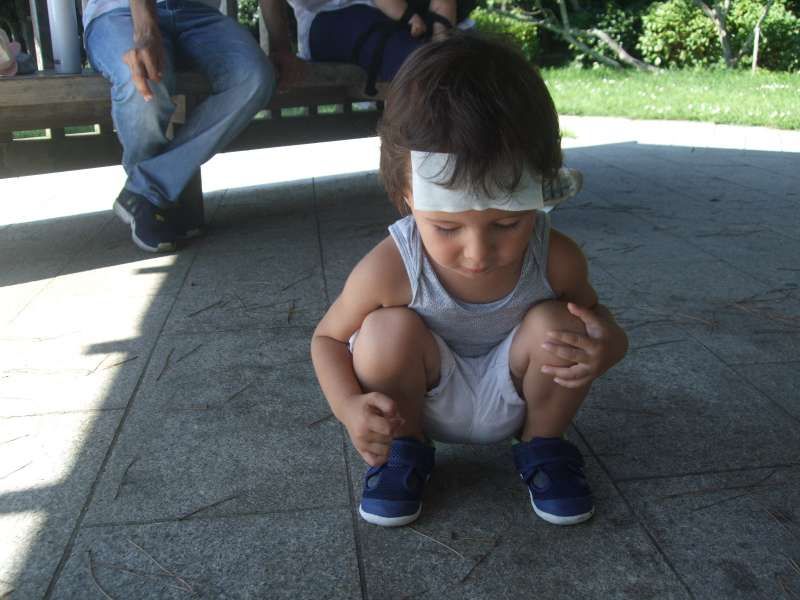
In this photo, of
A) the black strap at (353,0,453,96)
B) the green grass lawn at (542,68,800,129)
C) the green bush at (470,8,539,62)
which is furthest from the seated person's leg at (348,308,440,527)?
the green bush at (470,8,539,62)

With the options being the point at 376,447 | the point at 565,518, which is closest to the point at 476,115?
the point at 376,447

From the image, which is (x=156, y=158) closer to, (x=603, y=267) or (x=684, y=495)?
(x=603, y=267)

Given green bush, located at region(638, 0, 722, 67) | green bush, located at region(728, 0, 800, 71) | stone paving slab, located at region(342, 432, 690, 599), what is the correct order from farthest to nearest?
green bush, located at region(638, 0, 722, 67) < green bush, located at region(728, 0, 800, 71) < stone paving slab, located at region(342, 432, 690, 599)

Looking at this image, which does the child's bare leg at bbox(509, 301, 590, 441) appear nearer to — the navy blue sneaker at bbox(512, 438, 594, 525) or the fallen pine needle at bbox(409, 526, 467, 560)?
the navy blue sneaker at bbox(512, 438, 594, 525)

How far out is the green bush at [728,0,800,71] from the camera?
13.4 m

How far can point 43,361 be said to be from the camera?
253cm

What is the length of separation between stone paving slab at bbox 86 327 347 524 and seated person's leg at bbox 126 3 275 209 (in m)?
1.24

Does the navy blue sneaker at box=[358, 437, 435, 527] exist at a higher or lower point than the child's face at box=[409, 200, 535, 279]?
lower

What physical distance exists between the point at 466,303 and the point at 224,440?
26.0 inches

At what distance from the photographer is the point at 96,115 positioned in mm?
3771

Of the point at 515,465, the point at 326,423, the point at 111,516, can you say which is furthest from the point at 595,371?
the point at 111,516

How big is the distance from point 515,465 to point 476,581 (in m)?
0.42

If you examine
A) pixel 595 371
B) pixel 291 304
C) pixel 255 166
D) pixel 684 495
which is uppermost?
pixel 595 371

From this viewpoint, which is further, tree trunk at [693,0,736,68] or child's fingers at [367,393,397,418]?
tree trunk at [693,0,736,68]
